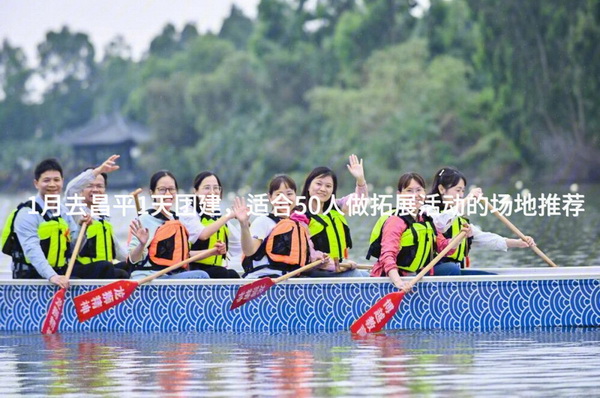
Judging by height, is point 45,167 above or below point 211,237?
above

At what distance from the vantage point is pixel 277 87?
4672cm

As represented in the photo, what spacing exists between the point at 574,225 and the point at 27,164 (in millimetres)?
49369

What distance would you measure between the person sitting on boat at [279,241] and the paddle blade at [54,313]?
1.20 m

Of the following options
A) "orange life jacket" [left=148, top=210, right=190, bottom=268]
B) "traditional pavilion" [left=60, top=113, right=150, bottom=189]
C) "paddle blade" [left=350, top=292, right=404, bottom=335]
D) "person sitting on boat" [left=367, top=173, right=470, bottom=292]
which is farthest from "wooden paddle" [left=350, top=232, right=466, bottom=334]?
"traditional pavilion" [left=60, top=113, right=150, bottom=189]

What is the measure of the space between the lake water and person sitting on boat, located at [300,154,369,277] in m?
0.59

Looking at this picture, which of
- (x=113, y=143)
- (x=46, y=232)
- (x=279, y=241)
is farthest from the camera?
(x=113, y=143)

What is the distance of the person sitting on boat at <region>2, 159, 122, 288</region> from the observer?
29.1 feet

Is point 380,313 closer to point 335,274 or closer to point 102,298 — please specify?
point 335,274

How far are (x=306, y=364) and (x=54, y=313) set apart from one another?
234 centimetres

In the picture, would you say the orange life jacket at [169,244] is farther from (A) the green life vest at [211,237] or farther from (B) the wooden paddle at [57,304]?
(B) the wooden paddle at [57,304]

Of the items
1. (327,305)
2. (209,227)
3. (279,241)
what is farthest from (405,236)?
(209,227)

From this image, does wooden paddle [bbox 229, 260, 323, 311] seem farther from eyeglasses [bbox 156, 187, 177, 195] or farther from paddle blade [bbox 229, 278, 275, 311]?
eyeglasses [bbox 156, 187, 177, 195]

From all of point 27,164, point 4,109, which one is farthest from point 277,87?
point 4,109

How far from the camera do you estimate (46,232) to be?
8945mm
